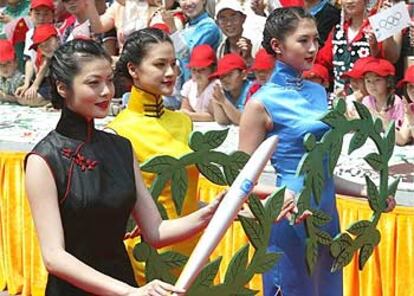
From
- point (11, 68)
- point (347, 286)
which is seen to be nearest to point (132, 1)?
point (11, 68)

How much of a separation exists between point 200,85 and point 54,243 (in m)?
3.80

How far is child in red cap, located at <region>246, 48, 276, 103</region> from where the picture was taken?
5.83 meters

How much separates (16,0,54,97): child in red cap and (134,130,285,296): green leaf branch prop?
4319mm

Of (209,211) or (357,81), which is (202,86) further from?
(209,211)

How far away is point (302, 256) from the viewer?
3664 mm

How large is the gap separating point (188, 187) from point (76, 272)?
0.92 m

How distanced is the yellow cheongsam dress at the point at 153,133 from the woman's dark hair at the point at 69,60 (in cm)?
74

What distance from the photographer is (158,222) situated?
2.85 meters

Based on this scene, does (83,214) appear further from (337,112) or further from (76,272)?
(337,112)

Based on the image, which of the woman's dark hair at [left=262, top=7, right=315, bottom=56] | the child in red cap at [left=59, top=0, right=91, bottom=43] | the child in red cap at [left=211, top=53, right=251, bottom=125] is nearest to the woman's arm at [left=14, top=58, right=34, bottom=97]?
the child in red cap at [left=59, top=0, right=91, bottom=43]

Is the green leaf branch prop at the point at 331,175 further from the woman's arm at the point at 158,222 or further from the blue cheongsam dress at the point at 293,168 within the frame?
the woman's arm at the point at 158,222

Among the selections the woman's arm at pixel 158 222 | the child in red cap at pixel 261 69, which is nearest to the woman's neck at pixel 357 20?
the child in red cap at pixel 261 69

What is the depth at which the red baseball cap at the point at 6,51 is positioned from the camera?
290 inches

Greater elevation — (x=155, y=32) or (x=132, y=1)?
(x=155, y=32)
